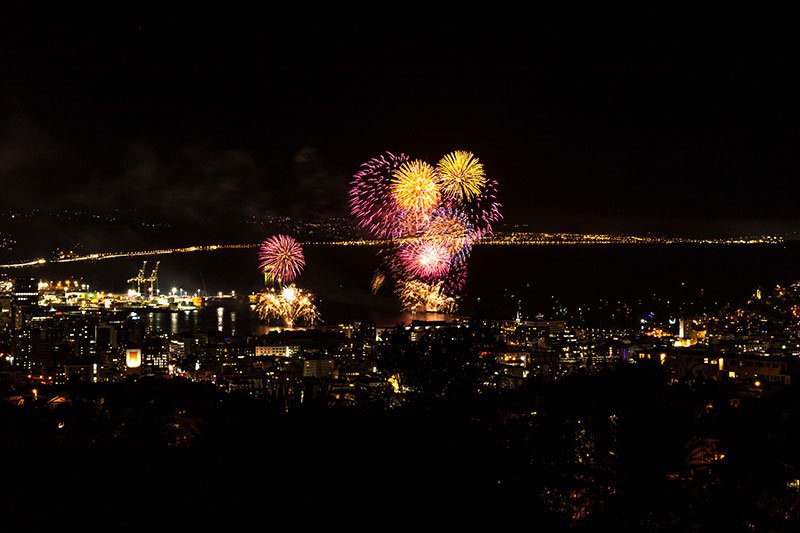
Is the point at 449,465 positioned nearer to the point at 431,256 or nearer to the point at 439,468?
the point at 439,468

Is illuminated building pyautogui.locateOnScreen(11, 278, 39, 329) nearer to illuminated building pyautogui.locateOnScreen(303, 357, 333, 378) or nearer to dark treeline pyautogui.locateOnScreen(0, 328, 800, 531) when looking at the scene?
illuminated building pyautogui.locateOnScreen(303, 357, 333, 378)

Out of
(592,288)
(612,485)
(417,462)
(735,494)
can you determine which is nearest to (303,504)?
(417,462)

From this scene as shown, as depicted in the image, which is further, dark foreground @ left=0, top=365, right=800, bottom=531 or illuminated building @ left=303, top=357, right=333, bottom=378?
illuminated building @ left=303, top=357, right=333, bottom=378

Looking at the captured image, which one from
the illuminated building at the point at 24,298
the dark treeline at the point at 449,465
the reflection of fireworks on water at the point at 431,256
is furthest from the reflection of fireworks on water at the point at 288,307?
the dark treeline at the point at 449,465

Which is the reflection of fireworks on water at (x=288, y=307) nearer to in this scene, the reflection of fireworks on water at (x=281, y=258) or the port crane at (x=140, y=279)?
the reflection of fireworks on water at (x=281, y=258)

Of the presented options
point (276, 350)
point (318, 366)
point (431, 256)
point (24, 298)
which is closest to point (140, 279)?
point (24, 298)

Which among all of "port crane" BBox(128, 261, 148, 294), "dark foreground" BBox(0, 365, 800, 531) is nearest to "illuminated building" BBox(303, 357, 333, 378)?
"dark foreground" BBox(0, 365, 800, 531)

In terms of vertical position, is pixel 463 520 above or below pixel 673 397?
below

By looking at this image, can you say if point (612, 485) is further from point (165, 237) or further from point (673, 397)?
point (165, 237)
